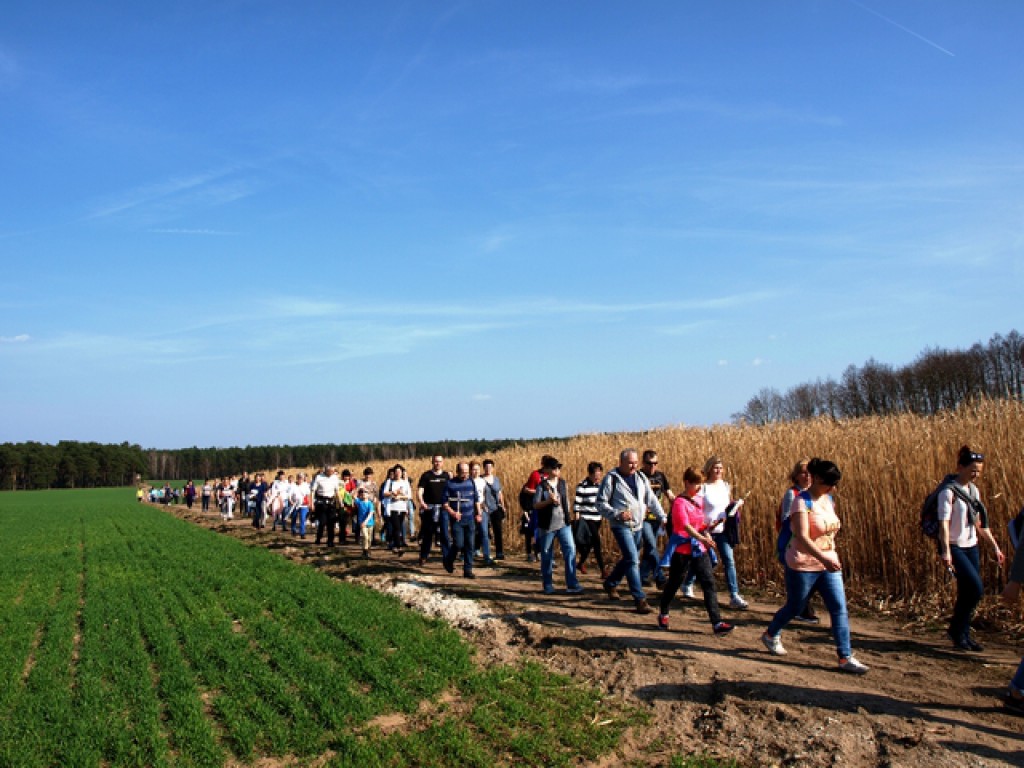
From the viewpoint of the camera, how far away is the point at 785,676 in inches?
261

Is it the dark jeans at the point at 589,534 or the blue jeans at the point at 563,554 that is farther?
the dark jeans at the point at 589,534

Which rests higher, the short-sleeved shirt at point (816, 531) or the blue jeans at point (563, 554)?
the short-sleeved shirt at point (816, 531)

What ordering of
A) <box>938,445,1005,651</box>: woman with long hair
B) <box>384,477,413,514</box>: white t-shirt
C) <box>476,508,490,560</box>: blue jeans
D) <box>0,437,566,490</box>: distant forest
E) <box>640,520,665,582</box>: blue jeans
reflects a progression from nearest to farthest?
<box>938,445,1005,651</box>: woman with long hair < <box>640,520,665,582</box>: blue jeans < <box>476,508,490,560</box>: blue jeans < <box>384,477,413,514</box>: white t-shirt < <box>0,437,566,490</box>: distant forest

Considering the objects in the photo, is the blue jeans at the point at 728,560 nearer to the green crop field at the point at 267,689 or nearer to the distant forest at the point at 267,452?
the green crop field at the point at 267,689

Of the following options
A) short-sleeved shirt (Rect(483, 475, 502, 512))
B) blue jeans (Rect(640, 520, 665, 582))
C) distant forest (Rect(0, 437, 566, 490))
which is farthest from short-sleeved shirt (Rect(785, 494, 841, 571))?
distant forest (Rect(0, 437, 566, 490))

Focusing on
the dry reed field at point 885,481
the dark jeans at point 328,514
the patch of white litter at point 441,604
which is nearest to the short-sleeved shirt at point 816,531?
the dry reed field at point 885,481

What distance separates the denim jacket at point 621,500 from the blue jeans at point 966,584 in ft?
10.9

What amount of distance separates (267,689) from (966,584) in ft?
21.2

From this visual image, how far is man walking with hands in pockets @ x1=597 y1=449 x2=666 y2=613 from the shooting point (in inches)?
365

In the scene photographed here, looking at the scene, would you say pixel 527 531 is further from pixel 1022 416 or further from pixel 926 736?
pixel 926 736

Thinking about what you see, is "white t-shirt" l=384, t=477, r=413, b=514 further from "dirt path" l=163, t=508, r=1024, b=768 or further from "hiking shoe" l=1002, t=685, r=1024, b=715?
"hiking shoe" l=1002, t=685, r=1024, b=715

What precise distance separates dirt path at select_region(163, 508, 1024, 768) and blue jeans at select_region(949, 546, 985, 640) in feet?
1.02

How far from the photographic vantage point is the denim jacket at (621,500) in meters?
9.32

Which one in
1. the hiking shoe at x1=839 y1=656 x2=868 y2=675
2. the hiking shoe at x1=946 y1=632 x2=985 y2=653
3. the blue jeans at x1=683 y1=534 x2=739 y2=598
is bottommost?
the hiking shoe at x1=946 y1=632 x2=985 y2=653
